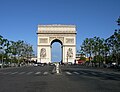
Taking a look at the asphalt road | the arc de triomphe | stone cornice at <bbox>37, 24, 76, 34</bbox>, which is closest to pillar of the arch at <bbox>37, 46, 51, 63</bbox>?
the arc de triomphe

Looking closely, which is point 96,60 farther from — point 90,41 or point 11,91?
point 11,91

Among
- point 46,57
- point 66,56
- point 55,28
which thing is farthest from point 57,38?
Result: point 46,57

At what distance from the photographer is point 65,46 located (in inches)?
4638

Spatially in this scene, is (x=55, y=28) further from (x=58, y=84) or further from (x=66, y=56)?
(x=58, y=84)

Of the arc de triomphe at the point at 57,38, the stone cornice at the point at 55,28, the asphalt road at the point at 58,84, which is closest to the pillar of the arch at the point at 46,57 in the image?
the arc de triomphe at the point at 57,38

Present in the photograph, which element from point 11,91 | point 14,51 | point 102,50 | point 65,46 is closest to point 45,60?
point 65,46

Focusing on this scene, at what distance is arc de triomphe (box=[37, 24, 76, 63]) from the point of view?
386ft

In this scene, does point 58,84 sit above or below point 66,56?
below

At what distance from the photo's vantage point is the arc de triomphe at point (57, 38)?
118 meters

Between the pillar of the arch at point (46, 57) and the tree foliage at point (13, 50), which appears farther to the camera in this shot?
the pillar of the arch at point (46, 57)

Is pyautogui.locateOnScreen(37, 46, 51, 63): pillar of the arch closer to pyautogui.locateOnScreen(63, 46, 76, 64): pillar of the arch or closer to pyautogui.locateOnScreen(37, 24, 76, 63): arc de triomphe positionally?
pyautogui.locateOnScreen(37, 24, 76, 63): arc de triomphe

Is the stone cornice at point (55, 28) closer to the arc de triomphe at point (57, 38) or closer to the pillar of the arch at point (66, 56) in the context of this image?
the arc de triomphe at point (57, 38)

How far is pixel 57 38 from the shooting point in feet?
397

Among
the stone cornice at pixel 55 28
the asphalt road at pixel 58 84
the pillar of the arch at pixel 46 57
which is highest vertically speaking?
the stone cornice at pixel 55 28
